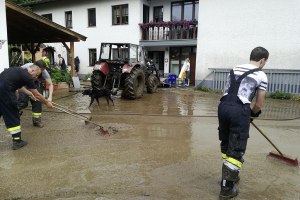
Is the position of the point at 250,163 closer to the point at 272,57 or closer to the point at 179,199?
the point at 179,199

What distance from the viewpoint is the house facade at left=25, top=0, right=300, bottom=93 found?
1362 cm

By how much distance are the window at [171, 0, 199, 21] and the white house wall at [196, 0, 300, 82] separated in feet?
8.37

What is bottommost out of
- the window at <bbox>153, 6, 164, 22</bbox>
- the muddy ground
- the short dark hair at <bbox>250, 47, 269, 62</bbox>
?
the muddy ground

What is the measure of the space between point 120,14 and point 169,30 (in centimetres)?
418

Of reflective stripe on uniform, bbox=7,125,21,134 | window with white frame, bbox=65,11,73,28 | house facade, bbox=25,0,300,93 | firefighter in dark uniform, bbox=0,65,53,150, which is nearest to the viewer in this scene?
firefighter in dark uniform, bbox=0,65,53,150

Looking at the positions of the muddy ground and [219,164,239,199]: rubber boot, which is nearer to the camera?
[219,164,239,199]: rubber boot

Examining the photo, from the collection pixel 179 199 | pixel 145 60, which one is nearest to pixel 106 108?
pixel 145 60

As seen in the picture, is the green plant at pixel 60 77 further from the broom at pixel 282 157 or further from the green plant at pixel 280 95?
the broom at pixel 282 157

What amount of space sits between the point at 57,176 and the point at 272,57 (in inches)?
498

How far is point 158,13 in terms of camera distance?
19609 mm

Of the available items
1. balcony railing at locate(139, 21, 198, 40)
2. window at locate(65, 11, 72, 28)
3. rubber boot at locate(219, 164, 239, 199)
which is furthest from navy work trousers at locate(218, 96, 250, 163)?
window at locate(65, 11, 72, 28)

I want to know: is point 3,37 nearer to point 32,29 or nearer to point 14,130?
point 32,29

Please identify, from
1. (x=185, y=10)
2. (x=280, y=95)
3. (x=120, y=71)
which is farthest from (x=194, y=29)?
(x=120, y=71)

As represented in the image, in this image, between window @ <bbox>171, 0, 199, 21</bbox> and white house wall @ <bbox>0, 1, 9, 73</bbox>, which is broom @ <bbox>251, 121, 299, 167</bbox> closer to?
white house wall @ <bbox>0, 1, 9, 73</bbox>
